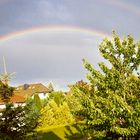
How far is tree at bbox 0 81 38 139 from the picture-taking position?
1920 centimetres

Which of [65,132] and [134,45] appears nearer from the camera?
[134,45]

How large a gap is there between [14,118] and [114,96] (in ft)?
17.5

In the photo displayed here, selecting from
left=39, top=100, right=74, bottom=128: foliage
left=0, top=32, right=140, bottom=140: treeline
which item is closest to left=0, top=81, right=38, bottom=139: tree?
left=0, top=32, right=140, bottom=140: treeline

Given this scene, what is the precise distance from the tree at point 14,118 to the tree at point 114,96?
264cm

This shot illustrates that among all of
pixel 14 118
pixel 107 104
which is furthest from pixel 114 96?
pixel 14 118

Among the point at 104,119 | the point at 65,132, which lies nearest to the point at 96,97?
the point at 104,119

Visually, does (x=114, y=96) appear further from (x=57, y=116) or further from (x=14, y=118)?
(x=57, y=116)

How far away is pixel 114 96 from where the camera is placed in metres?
18.0

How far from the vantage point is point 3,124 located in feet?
62.8

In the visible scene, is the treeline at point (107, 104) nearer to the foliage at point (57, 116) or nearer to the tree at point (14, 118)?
the tree at point (14, 118)

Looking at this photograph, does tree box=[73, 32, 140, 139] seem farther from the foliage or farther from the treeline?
the foliage

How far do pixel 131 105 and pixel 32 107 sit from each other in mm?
5234

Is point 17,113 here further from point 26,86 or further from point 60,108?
point 26,86

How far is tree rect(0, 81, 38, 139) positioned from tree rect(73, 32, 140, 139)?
264cm
